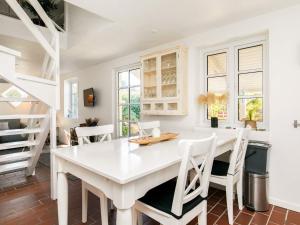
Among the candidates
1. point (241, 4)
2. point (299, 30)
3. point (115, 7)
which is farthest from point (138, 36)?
point (299, 30)

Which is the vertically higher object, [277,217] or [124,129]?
[124,129]

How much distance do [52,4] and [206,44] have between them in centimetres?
343

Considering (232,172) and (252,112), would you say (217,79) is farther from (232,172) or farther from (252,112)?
(232,172)

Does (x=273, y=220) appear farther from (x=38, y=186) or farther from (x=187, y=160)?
(x=38, y=186)

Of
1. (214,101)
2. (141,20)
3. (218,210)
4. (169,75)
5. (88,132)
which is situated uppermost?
(141,20)

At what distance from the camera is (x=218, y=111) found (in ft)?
9.53

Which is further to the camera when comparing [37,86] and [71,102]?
[71,102]

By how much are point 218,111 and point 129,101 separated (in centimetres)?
198

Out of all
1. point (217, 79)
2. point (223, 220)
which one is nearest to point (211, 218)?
point (223, 220)

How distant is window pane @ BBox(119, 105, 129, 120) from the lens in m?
4.27

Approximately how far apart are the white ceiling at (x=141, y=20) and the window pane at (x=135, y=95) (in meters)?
0.75

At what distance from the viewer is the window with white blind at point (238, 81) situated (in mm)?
2525

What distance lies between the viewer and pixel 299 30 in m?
2.08

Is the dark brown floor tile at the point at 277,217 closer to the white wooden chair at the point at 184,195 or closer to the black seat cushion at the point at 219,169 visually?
the black seat cushion at the point at 219,169
